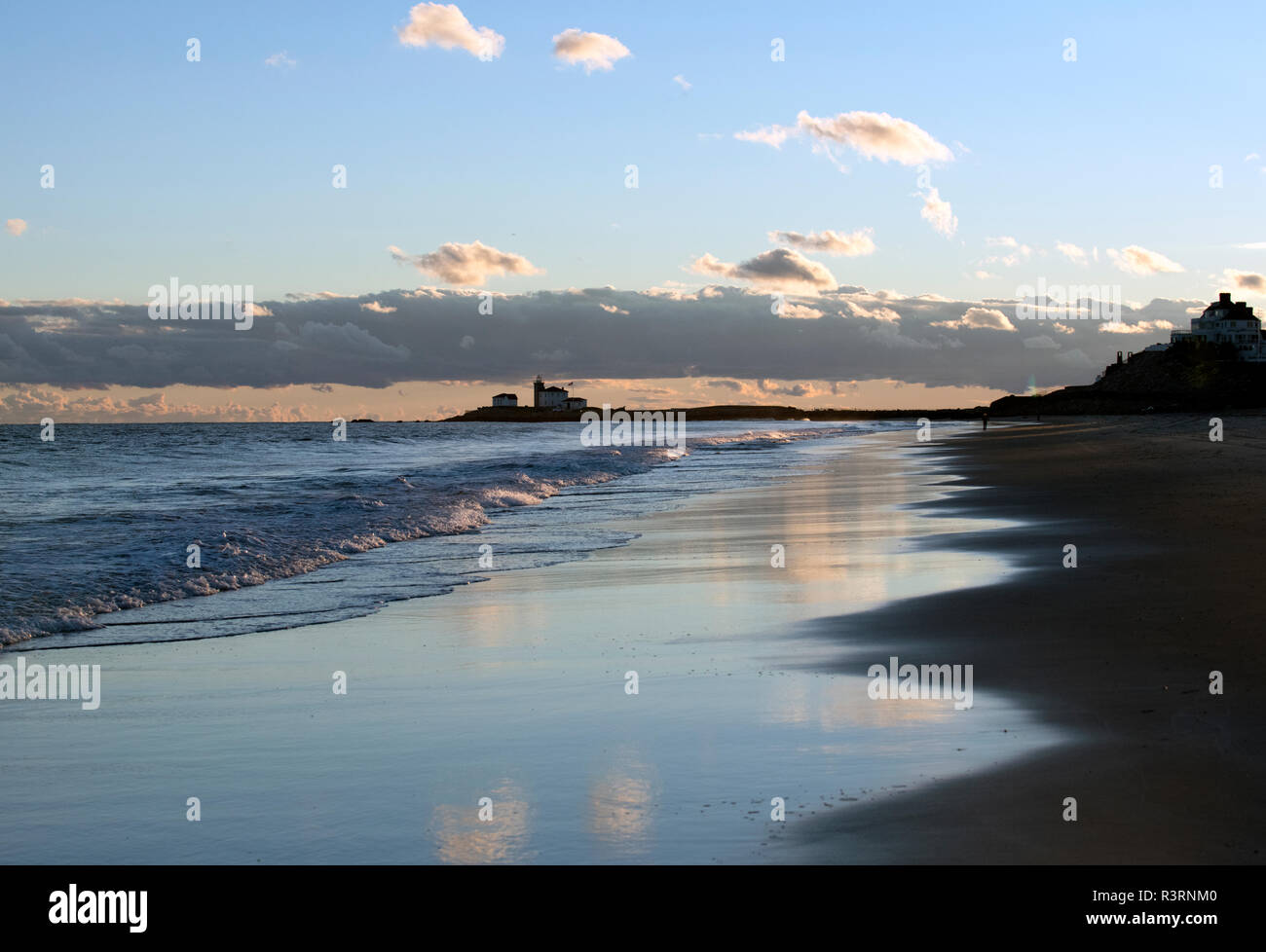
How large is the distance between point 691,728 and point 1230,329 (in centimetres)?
16373

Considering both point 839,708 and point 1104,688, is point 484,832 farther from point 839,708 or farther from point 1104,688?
point 1104,688

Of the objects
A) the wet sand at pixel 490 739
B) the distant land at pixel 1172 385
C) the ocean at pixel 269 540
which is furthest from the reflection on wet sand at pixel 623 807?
the distant land at pixel 1172 385

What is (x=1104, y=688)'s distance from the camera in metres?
7.41

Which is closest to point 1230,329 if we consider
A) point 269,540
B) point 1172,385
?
point 1172,385

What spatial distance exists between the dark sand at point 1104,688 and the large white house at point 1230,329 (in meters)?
145

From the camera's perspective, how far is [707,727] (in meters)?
6.89

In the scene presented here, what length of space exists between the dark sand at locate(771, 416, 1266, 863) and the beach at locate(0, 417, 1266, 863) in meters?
0.03

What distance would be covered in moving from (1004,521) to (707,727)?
43.8 feet

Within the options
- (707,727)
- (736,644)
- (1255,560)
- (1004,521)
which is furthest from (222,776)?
(1004,521)

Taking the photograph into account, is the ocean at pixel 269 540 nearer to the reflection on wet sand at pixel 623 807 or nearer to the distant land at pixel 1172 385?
the reflection on wet sand at pixel 623 807

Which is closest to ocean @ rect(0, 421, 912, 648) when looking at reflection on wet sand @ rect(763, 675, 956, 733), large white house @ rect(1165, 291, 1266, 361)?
reflection on wet sand @ rect(763, 675, 956, 733)
